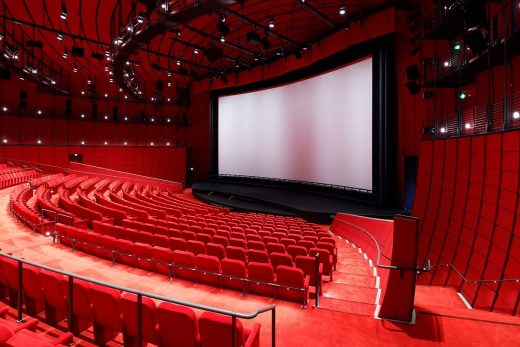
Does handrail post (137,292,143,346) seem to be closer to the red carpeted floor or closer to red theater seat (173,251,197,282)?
the red carpeted floor

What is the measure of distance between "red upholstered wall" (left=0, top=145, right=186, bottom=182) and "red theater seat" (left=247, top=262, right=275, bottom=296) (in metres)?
19.4

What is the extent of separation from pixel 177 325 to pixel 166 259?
2.53 metres

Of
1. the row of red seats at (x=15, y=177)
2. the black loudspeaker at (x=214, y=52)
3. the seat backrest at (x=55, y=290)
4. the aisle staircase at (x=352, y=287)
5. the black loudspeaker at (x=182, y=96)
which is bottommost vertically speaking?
the aisle staircase at (x=352, y=287)

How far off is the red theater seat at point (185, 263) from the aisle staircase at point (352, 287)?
201 cm

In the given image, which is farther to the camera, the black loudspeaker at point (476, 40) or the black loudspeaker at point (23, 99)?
the black loudspeaker at point (23, 99)

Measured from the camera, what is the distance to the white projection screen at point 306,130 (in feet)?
43.1

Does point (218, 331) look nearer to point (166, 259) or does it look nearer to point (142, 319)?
point (142, 319)

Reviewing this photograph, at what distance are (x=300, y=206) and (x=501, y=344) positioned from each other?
Result: 995cm

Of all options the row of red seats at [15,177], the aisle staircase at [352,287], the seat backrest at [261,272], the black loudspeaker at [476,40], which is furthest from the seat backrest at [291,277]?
the row of red seats at [15,177]

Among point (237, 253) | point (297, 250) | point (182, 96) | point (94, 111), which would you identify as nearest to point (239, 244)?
point (237, 253)

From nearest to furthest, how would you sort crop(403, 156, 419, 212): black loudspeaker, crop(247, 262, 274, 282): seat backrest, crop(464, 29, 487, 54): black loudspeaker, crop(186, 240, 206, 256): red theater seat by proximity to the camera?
crop(247, 262, 274, 282): seat backrest < crop(186, 240, 206, 256): red theater seat < crop(464, 29, 487, 54): black loudspeaker < crop(403, 156, 419, 212): black loudspeaker

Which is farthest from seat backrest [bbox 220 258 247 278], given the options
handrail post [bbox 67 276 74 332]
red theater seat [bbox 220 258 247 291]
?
handrail post [bbox 67 276 74 332]

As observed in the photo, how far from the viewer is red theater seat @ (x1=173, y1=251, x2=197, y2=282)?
495 cm

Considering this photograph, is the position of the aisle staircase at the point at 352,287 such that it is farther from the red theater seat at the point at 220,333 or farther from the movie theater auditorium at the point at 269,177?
the red theater seat at the point at 220,333
